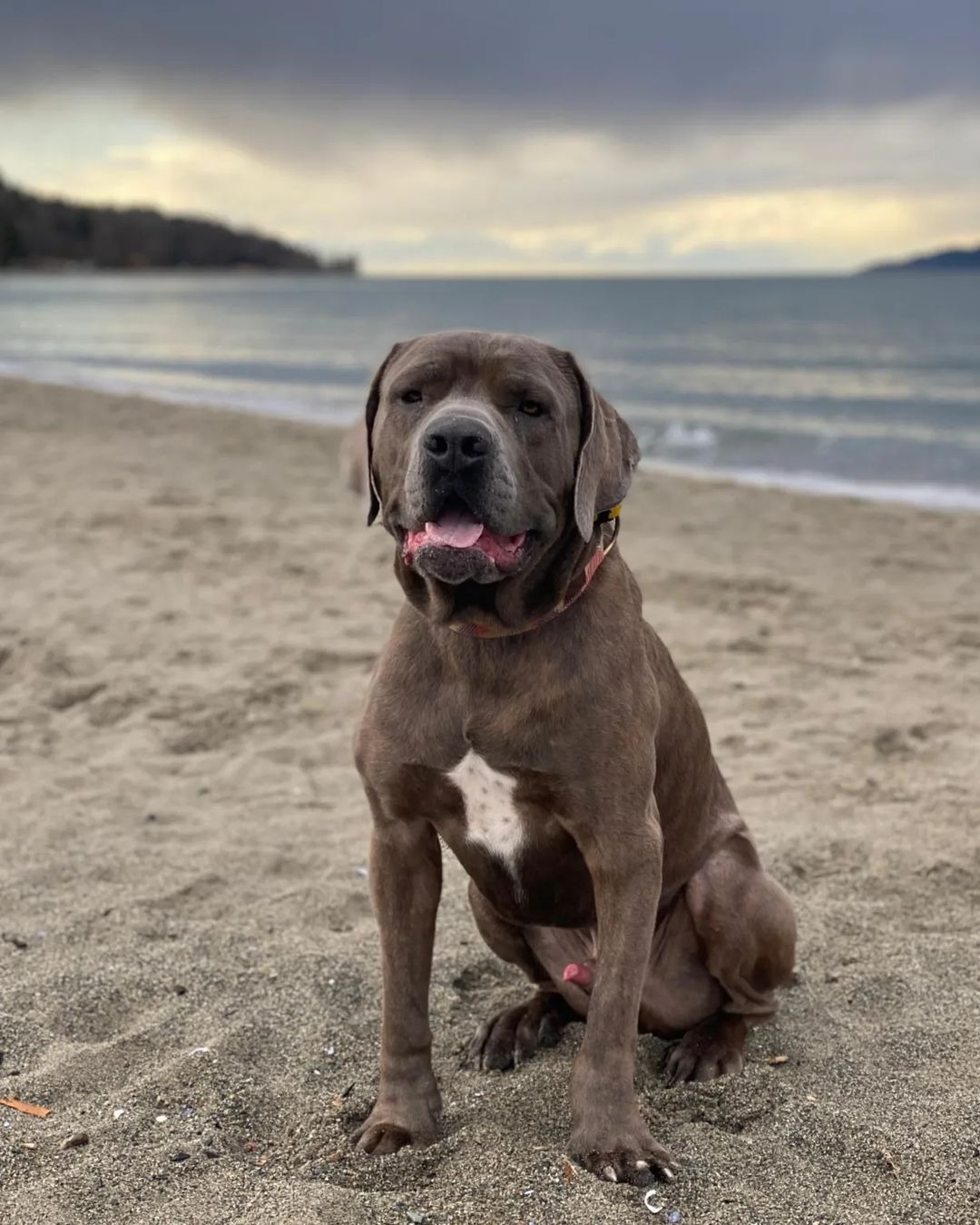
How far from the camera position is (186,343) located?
3997 cm

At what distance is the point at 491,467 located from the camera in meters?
2.72

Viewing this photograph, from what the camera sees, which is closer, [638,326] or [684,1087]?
[684,1087]

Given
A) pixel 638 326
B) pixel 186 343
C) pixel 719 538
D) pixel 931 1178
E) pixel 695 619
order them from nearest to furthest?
pixel 931 1178
pixel 695 619
pixel 719 538
pixel 186 343
pixel 638 326

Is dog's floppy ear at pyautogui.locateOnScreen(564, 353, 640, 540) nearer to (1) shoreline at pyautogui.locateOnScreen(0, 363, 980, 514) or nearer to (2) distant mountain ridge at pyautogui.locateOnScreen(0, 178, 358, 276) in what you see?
(1) shoreline at pyautogui.locateOnScreen(0, 363, 980, 514)

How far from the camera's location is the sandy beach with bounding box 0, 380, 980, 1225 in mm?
2781

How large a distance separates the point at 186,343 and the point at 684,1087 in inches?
1551

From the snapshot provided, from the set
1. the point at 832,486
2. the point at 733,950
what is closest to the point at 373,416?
the point at 733,950

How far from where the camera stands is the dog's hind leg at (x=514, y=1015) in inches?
133

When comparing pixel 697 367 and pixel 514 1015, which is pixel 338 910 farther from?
pixel 697 367

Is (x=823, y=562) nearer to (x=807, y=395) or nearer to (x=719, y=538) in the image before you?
(x=719, y=538)

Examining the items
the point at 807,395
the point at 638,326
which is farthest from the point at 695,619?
the point at 638,326

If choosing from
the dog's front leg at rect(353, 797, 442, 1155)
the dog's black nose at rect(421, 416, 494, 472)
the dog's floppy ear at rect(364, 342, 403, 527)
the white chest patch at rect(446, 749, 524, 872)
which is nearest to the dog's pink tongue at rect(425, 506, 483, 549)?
the dog's black nose at rect(421, 416, 494, 472)

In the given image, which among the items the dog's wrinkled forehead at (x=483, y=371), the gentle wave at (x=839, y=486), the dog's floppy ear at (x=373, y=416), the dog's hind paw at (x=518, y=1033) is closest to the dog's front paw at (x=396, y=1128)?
the dog's hind paw at (x=518, y=1033)

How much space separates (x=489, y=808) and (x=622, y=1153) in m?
0.82
